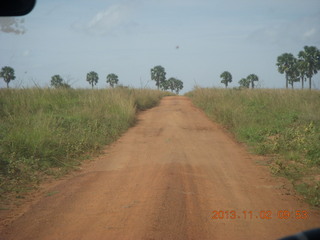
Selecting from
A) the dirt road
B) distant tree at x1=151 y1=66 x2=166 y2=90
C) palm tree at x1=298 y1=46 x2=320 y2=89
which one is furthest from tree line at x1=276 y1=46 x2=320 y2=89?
→ the dirt road

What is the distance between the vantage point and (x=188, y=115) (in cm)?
1476

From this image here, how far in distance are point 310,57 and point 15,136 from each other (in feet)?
120

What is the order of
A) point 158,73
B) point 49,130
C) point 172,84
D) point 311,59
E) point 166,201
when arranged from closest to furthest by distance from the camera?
point 166,201
point 49,130
point 311,59
point 158,73
point 172,84

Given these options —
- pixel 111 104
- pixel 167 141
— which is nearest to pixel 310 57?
pixel 111 104

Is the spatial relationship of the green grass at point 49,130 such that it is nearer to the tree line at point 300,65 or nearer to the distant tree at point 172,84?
the tree line at point 300,65

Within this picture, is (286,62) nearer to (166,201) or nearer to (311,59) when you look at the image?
(311,59)

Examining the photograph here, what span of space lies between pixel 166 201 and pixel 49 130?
464 centimetres

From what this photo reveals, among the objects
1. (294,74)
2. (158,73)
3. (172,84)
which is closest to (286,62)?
(294,74)

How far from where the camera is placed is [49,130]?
8.54m

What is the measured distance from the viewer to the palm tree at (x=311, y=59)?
36.8 meters

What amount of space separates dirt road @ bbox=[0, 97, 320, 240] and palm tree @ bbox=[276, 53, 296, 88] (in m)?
37.7

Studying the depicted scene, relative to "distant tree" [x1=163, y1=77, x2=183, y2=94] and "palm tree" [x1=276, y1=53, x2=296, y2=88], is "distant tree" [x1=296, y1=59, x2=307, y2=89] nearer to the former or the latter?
"palm tree" [x1=276, y1=53, x2=296, y2=88]

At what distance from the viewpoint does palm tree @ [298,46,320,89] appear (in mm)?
36841
